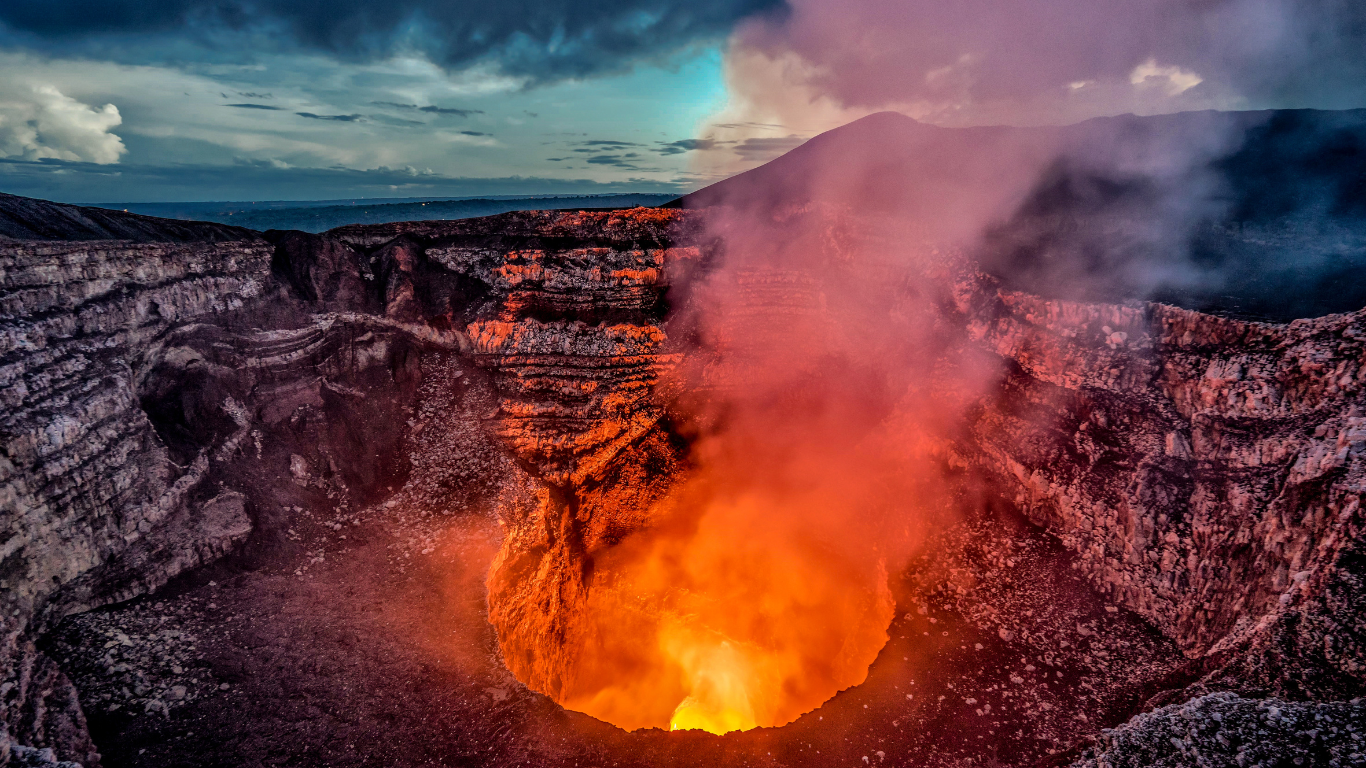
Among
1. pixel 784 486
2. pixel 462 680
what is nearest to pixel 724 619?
pixel 784 486

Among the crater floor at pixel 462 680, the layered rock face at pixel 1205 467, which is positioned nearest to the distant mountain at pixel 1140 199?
the layered rock face at pixel 1205 467

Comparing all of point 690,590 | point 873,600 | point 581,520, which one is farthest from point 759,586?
point 581,520

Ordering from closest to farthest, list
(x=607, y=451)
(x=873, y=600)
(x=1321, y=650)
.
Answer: (x=1321, y=650)
(x=873, y=600)
(x=607, y=451)

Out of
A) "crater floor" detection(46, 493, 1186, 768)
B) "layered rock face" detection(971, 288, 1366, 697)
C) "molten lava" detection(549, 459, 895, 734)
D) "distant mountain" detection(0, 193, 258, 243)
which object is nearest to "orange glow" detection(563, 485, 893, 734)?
"molten lava" detection(549, 459, 895, 734)

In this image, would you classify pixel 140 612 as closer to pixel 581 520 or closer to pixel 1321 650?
pixel 581 520

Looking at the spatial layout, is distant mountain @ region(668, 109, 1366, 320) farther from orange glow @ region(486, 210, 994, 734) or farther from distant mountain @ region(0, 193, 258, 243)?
distant mountain @ region(0, 193, 258, 243)
